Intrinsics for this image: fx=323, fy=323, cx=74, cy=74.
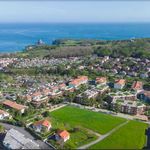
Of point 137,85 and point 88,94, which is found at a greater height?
point 137,85

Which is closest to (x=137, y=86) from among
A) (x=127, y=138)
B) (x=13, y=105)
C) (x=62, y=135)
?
(x=127, y=138)

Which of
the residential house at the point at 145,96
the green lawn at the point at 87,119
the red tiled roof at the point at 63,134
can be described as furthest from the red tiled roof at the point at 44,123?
the residential house at the point at 145,96

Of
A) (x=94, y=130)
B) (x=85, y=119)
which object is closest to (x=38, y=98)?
(x=85, y=119)

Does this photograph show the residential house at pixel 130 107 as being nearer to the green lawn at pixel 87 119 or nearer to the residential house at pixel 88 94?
the green lawn at pixel 87 119

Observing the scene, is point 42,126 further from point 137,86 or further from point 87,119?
point 137,86

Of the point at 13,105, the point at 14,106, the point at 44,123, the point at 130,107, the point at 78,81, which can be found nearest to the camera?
the point at 44,123

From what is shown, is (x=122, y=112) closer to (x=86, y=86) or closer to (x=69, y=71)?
(x=86, y=86)

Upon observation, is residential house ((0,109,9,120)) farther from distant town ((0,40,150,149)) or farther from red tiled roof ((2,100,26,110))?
red tiled roof ((2,100,26,110))
